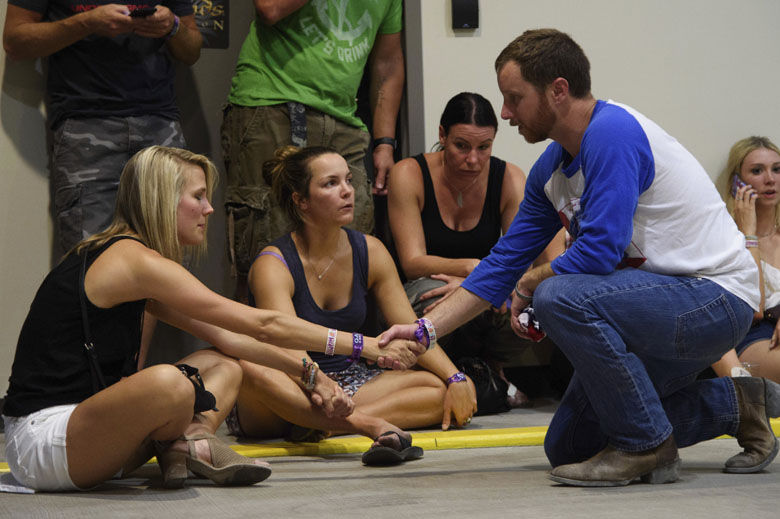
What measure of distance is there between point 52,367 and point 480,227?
2.09m

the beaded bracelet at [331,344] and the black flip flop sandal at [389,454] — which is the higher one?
the beaded bracelet at [331,344]

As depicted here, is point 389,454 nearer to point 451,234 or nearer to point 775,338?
point 451,234

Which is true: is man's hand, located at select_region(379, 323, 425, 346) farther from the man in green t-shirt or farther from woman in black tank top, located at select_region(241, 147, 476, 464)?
the man in green t-shirt

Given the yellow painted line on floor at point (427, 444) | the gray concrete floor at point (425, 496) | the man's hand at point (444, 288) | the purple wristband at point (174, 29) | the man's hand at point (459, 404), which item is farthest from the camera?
the man's hand at point (444, 288)

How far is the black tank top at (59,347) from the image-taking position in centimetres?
211

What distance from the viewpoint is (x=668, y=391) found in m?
2.24

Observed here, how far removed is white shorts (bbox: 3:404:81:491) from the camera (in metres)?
2.04

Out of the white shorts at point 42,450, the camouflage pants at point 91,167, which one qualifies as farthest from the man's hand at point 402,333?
the camouflage pants at point 91,167

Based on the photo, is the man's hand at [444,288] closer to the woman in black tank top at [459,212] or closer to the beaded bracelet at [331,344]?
the woman in black tank top at [459,212]

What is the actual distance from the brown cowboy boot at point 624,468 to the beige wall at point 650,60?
7.40 ft

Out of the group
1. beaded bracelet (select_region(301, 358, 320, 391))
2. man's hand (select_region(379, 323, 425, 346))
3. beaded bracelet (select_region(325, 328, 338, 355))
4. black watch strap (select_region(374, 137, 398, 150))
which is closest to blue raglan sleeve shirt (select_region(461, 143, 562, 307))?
man's hand (select_region(379, 323, 425, 346))

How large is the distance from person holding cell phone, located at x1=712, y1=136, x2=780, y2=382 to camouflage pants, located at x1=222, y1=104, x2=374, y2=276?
168 cm

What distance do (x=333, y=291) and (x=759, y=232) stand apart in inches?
81.4

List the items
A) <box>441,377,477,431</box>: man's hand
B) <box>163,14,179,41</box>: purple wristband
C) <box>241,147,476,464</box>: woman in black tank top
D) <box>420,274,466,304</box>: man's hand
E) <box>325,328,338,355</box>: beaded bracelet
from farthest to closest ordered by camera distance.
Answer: <box>420,274,466,304</box>: man's hand → <box>163,14,179,41</box>: purple wristband → <box>441,377,477,431</box>: man's hand → <box>241,147,476,464</box>: woman in black tank top → <box>325,328,338,355</box>: beaded bracelet
